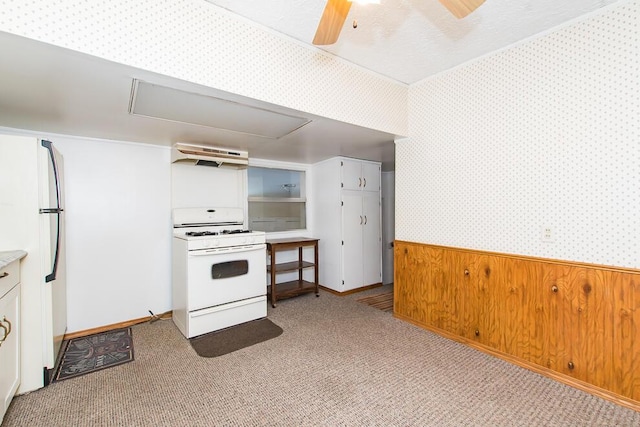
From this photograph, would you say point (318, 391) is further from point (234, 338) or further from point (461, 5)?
point (461, 5)

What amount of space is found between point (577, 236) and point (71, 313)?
4.48 metres

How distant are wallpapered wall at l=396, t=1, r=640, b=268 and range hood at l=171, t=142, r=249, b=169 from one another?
215 cm

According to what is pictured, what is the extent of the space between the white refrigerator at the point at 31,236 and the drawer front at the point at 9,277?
11 cm

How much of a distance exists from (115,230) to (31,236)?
116 cm

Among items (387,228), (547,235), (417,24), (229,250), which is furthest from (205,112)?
(387,228)

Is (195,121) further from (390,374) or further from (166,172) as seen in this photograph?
(390,374)

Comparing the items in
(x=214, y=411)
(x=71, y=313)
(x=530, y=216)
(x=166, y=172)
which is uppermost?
(x=166, y=172)

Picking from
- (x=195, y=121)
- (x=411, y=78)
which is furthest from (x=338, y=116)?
(x=195, y=121)

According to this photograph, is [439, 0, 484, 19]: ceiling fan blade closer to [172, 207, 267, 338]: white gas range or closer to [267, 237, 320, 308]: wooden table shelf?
[172, 207, 267, 338]: white gas range

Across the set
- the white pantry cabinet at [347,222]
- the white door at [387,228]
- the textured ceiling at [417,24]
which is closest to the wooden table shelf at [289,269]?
the white pantry cabinet at [347,222]

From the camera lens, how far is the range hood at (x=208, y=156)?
3.06m


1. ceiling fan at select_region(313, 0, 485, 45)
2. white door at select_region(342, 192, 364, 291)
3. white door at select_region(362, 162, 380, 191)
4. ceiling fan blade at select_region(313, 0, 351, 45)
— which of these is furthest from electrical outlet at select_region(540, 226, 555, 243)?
white door at select_region(362, 162, 380, 191)

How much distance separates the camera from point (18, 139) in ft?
6.08

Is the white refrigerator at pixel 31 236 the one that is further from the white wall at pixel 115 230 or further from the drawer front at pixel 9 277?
the white wall at pixel 115 230
